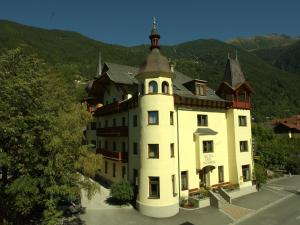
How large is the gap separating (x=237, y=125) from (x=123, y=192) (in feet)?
54.1

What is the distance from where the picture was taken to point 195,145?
32.2 m

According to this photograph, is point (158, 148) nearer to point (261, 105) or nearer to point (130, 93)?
point (130, 93)

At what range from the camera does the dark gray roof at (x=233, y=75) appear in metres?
36.2

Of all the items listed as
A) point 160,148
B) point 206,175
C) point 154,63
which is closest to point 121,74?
point 154,63

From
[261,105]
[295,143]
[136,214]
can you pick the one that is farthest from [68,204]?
[261,105]

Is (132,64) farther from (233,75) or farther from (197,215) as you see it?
(197,215)

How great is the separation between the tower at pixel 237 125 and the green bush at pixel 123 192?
1361 cm

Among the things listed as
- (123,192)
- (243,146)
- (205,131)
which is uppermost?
(205,131)

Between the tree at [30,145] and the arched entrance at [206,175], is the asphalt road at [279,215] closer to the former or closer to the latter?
the arched entrance at [206,175]

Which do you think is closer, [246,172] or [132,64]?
[246,172]

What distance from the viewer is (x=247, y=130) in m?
37.0

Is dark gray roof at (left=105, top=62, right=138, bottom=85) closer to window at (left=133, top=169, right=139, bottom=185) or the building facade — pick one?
the building facade

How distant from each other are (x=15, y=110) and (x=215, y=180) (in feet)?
78.9

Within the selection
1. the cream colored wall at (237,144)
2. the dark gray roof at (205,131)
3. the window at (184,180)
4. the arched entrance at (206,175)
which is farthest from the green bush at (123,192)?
the cream colored wall at (237,144)
